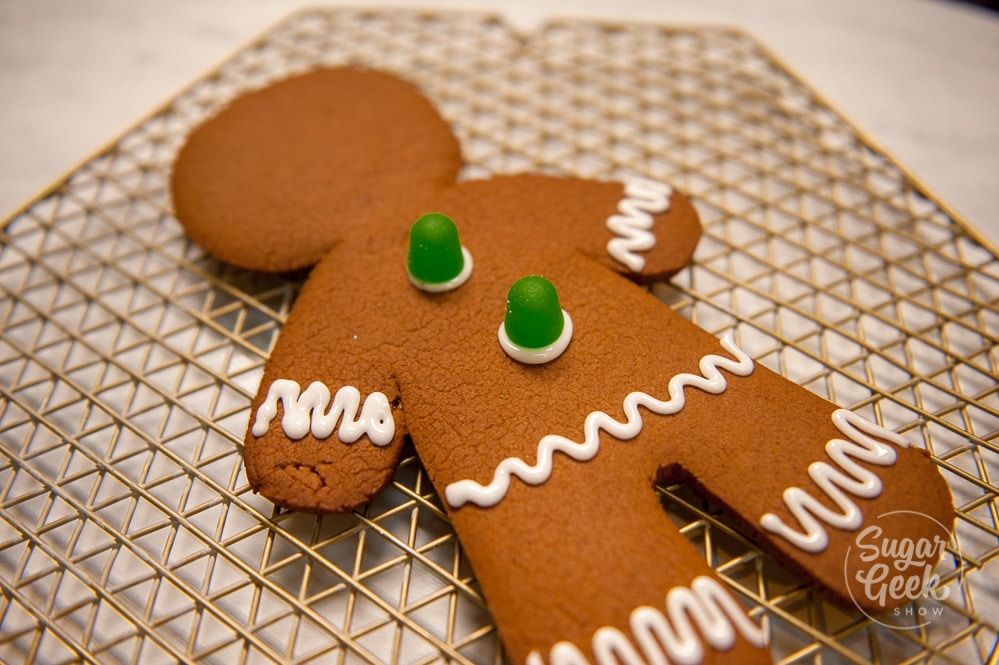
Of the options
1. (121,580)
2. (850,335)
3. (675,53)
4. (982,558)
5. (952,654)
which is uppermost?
(675,53)

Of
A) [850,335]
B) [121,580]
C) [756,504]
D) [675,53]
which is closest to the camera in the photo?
[756,504]

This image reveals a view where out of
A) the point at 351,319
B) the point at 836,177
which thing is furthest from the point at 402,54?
the point at 836,177

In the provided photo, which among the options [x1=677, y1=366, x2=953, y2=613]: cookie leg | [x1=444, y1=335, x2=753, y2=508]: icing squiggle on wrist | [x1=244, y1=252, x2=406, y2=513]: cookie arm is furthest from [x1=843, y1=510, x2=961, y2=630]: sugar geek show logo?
[x1=244, y1=252, x2=406, y2=513]: cookie arm

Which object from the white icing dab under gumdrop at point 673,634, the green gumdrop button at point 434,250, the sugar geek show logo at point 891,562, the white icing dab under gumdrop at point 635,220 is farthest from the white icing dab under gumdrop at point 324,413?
the sugar geek show logo at point 891,562

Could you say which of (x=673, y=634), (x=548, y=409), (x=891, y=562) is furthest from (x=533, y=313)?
(x=891, y=562)

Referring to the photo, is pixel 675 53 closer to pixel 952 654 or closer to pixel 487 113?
pixel 487 113

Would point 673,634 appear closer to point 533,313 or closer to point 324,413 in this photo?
point 533,313
